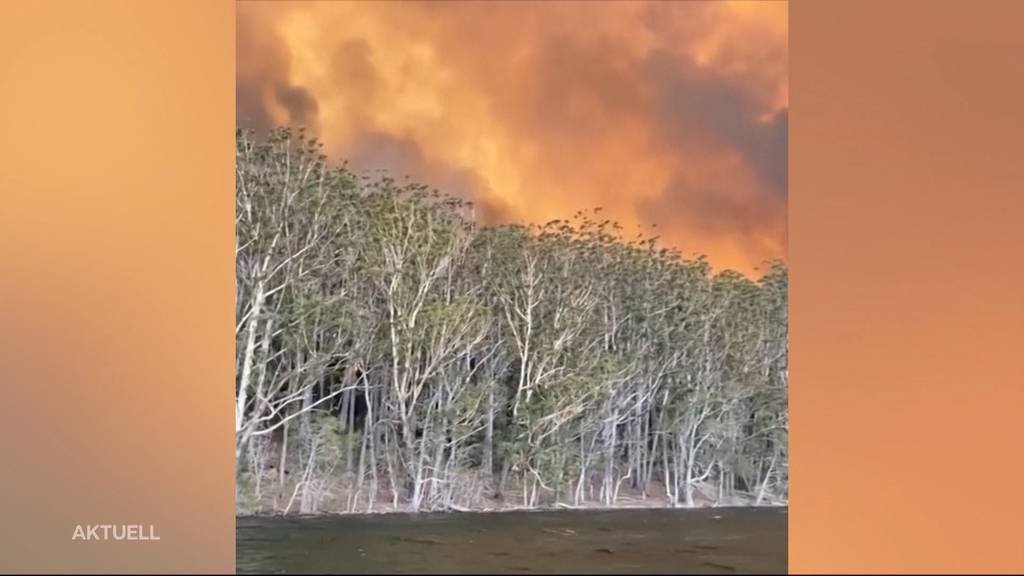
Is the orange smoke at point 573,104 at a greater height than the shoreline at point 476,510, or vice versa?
the orange smoke at point 573,104

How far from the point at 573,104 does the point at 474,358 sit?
3.87ft

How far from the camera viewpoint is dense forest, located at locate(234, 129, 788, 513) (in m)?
3.63

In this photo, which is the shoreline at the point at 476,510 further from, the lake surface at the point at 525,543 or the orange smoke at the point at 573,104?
the orange smoke at the point at 573,104

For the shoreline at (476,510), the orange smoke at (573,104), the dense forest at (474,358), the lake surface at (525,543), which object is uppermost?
the orange smoke at (573,104)

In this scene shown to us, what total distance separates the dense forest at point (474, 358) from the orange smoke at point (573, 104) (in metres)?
0.14

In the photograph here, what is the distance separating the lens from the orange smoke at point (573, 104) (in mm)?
3787
